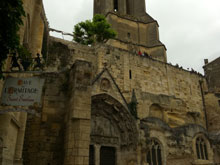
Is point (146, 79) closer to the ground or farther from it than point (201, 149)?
farther from it

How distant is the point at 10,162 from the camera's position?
6926mm

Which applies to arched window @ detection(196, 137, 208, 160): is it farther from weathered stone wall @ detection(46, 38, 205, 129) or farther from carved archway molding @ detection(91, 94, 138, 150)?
carved archway molding @ detection(91, 94, 138, 150)

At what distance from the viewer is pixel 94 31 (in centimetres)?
2472

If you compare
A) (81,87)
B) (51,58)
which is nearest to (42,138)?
(81,87)

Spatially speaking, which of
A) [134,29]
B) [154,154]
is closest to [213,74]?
[134,29]

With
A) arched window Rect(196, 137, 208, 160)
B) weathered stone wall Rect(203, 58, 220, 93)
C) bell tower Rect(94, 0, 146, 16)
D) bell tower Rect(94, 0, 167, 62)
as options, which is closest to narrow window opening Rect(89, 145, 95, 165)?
arched window Rect(196, 137, 208, 160)

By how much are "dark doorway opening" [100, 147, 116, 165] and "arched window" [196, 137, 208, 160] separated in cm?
669

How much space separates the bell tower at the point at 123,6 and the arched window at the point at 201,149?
64.2 feet

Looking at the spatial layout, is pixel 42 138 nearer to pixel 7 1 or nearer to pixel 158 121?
pixel 7 1

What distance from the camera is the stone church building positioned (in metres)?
7.83

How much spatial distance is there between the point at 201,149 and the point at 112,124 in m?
7.31

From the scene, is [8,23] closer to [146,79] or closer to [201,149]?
[146,79]

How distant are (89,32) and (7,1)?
21.1 meters

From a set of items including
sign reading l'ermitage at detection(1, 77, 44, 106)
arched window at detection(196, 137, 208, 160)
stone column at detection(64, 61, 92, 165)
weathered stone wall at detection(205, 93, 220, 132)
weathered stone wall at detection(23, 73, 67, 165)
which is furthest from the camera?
weathered stone wall at detection(205, 93, 220, 132)
